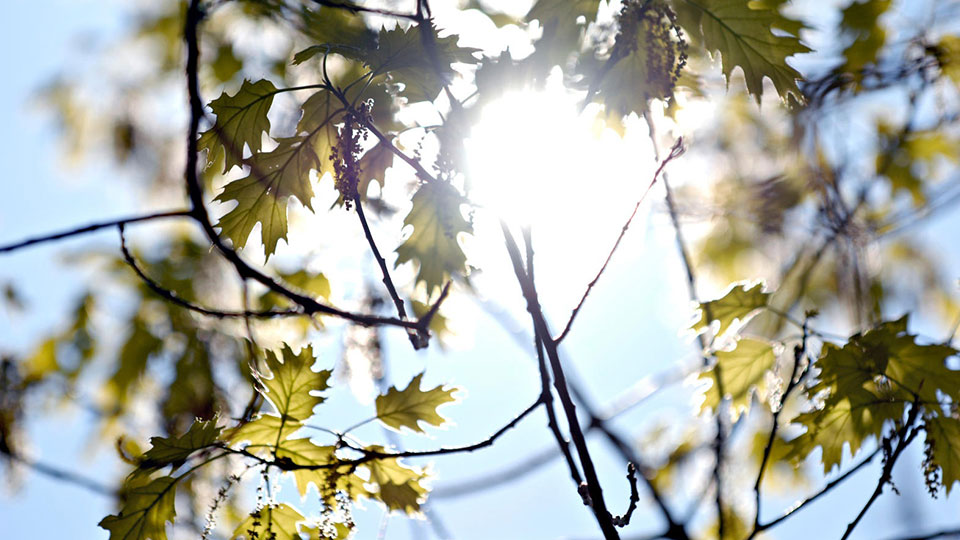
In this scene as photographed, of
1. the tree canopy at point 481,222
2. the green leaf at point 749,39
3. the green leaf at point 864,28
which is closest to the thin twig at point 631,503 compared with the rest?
the tree canopy at point 481,222

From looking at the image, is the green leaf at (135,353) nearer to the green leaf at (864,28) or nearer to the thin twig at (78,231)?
the thin twig at (78,231)

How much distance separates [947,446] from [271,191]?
154 centimetres

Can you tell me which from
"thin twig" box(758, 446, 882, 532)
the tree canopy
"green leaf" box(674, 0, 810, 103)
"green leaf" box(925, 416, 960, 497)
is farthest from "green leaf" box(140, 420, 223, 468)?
"green leaf" box(925, 416, 960, 497)

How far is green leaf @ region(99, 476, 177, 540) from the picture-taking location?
138cm

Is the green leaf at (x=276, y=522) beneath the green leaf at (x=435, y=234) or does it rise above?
beneath

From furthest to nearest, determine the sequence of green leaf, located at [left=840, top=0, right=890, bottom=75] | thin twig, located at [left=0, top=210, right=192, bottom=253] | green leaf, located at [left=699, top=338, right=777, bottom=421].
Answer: green leaf, located at [left=840, top=0, right=890, bottom=75] → green leaf, located at [left=699, top=338, right=777, bottom=421] → thin twig, located at [left=0, top=210, right=192, bottom=253]

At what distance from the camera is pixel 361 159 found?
4.88 feet

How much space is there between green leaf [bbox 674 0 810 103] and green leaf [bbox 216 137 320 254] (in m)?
0.86

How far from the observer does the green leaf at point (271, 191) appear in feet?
4.58

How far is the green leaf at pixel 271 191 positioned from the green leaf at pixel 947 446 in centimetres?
140

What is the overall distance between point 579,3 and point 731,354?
0.87 meters

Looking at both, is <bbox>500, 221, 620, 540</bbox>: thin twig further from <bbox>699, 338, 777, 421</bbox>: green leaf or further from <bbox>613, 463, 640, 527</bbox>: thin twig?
<bbox>699, 338, 777, 421</bbox>: green leaf

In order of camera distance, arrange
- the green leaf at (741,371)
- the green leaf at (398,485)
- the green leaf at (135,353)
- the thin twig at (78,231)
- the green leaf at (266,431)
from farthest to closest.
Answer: the green leaf at (135,353), the green leaf at (741,371), the green leaf at (398,485), the green leaf at (266,431), the thin twig at (78,231)

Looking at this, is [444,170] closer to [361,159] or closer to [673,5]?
[361,159]
